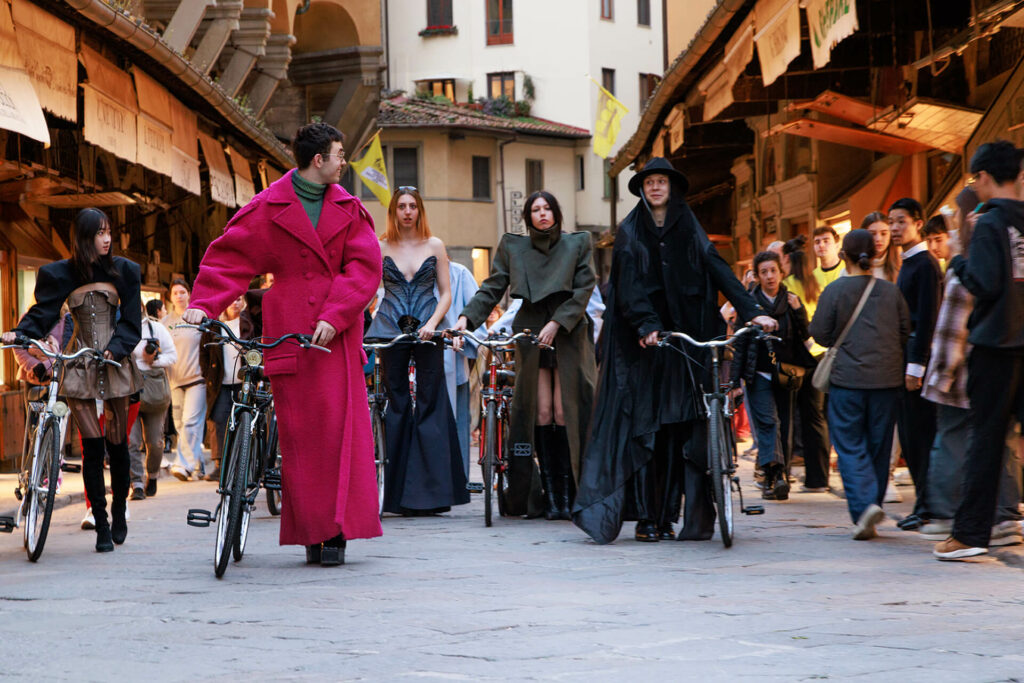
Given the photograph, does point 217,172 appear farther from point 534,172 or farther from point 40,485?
point 534,172

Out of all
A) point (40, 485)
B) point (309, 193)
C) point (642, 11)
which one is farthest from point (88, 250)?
point (642, 11)

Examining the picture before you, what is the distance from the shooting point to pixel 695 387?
8555 millimetres

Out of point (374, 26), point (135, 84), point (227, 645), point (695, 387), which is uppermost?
point (374, 26)

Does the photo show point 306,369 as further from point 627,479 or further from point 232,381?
point 232,381

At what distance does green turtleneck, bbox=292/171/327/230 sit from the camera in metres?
7.71

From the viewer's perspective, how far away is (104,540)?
344 inches

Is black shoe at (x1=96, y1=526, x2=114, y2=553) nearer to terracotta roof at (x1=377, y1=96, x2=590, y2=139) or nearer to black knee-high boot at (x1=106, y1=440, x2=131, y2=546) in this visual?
black knee-high boot at (x1=106, y1=440, x2=131, y2=546)

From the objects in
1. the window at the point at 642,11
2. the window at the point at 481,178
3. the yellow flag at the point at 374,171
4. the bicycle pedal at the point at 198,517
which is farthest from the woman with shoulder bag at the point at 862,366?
the window at the point at 642,11

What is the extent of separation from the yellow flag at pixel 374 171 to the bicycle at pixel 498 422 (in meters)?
18.1

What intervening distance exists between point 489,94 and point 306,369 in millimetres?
54126

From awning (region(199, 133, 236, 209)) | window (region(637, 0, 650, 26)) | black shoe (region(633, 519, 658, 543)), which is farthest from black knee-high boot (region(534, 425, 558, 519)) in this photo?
window (region(637, 0, 650, 26))

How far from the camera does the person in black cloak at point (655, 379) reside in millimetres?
8578

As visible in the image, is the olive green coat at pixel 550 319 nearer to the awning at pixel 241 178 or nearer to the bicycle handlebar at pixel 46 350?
the bicycle handlebar at pixel 46 350

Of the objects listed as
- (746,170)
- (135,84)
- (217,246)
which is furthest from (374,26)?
(217,246)
